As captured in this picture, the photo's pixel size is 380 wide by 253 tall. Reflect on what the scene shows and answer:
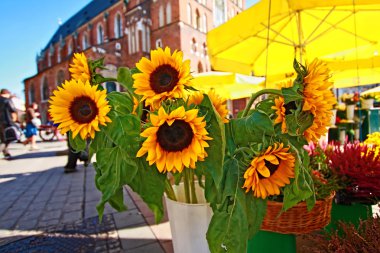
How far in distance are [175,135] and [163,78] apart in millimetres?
209

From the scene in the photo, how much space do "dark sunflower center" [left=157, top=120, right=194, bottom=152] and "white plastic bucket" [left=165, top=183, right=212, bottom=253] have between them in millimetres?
430

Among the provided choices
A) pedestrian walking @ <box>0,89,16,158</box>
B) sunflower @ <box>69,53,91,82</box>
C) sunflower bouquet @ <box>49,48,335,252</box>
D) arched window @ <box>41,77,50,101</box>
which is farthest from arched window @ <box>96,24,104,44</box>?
sunflower bouquet @ <box>49,48,335,252</box>

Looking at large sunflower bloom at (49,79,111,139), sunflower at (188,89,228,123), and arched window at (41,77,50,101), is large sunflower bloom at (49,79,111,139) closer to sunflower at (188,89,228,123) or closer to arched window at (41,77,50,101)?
sunflower at (188,89,228,123)

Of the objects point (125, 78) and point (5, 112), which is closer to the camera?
point (125, 78)

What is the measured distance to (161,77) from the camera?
0.86m

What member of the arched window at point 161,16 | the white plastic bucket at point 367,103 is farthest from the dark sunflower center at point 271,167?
the arched window at point 161,16

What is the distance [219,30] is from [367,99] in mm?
6746

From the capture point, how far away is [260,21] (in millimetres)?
3078

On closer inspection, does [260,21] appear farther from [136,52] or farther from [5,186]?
[136,52]

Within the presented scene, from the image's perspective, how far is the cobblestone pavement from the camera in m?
2.24

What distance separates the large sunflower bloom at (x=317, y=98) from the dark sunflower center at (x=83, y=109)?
2.29ft

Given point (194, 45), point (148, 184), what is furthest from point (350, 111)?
point (194, 45)

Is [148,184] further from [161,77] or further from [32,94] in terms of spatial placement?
[32,94]

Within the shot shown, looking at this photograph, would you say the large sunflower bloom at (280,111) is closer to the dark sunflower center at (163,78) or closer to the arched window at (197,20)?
the dark sunflower center at (163,78)
